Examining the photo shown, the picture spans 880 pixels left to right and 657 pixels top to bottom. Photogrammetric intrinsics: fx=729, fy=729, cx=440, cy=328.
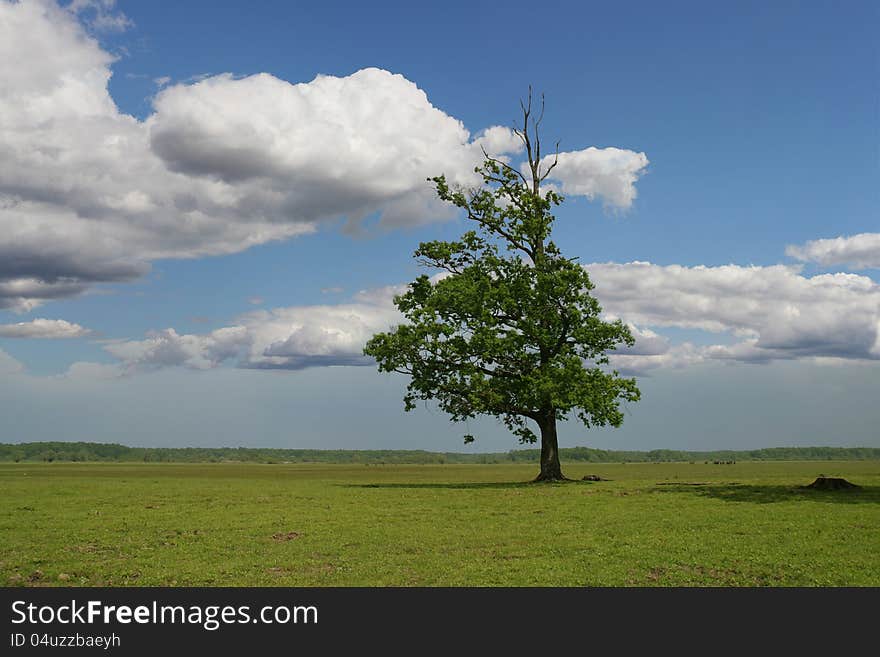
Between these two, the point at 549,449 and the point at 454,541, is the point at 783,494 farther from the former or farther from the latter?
the point at 454,541

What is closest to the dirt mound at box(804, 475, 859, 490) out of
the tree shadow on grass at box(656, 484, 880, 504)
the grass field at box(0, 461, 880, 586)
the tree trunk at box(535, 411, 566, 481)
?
the tree shadow on grass at box(656, 484, 880, 504)

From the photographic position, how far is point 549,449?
6100 cm

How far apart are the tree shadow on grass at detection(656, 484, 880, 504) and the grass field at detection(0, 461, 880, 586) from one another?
245 mm

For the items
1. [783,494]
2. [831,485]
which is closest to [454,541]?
[783,494]

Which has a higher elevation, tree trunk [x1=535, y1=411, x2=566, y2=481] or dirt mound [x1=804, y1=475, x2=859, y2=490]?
tree trunk [x1=535, y1=411, x2=566, y2=481]

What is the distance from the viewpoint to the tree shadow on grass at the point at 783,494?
1518 inches

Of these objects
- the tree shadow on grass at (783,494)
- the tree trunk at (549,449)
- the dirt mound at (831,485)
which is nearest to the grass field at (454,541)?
the tree shadow on grass at (783,494)

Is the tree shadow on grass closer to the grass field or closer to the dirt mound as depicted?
the grass field

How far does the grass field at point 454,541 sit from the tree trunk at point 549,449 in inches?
725

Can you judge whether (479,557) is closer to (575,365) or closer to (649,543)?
(649,543)

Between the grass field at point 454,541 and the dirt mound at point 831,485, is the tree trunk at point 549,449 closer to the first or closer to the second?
the grass field at point 454,541

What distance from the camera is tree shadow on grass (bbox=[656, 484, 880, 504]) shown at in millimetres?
38562
